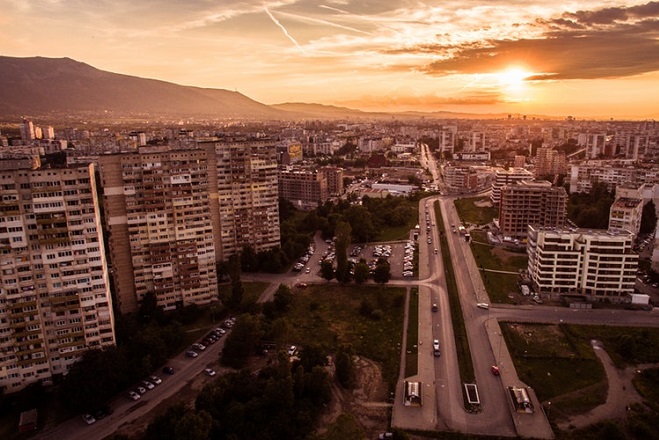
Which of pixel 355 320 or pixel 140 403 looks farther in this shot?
pixel 355 320

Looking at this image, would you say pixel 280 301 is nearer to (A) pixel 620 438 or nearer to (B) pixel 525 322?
(B) pixel 525 322

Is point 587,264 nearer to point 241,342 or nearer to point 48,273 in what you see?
point 241,342

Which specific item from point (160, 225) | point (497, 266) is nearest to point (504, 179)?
point (497, 266)

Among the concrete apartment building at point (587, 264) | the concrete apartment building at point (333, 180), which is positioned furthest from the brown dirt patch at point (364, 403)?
the concrete apartment building at point (333, 180)

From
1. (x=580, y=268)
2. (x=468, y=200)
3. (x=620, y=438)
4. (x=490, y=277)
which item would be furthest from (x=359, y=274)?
(x=468, y=200)

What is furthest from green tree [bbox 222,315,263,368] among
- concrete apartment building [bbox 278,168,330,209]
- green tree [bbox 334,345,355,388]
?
concrete apartment building [bbox 278,168,330,209]

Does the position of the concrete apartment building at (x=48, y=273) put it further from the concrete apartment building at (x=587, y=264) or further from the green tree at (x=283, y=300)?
the concrete apartment building at (x=587, y=264)
